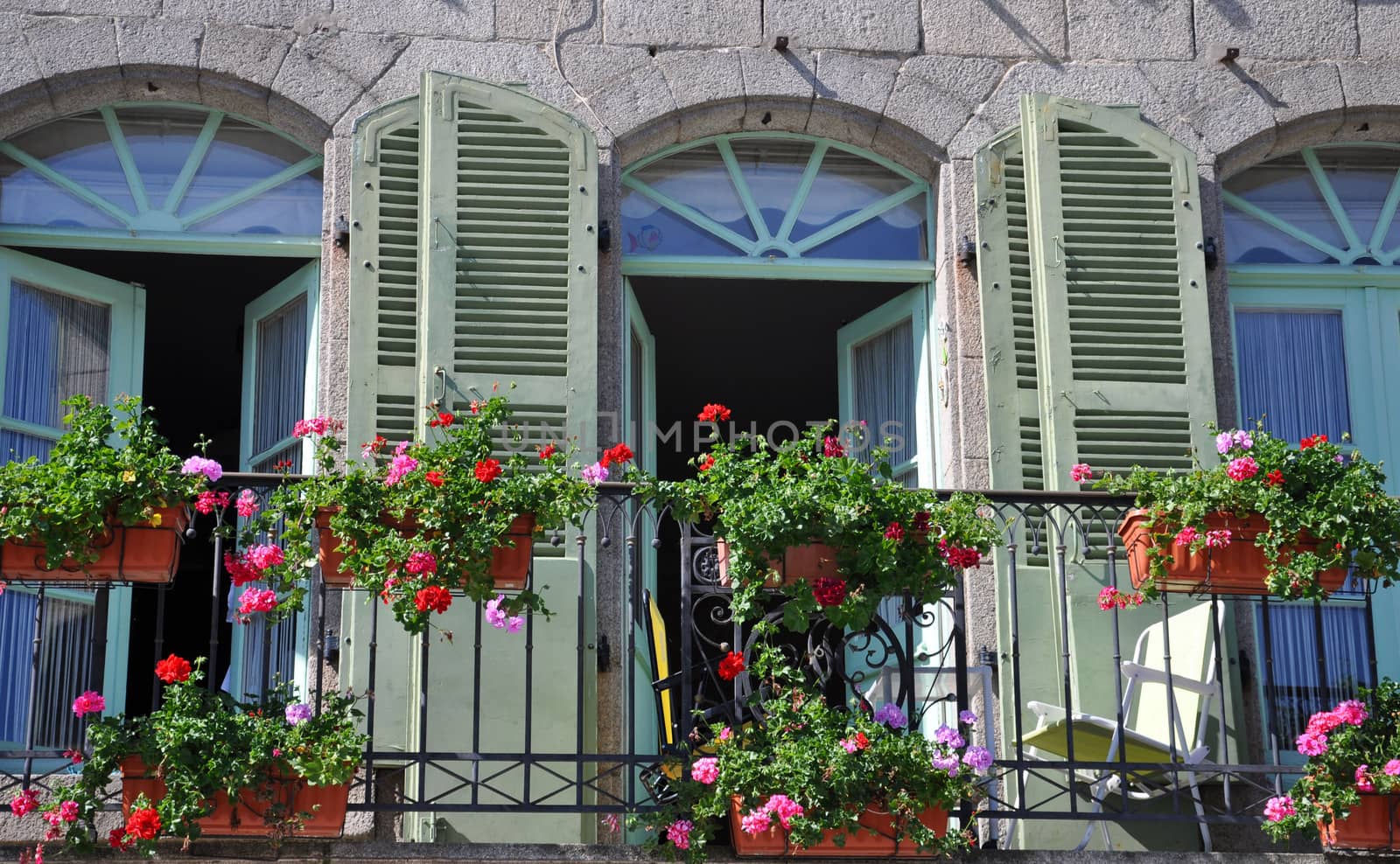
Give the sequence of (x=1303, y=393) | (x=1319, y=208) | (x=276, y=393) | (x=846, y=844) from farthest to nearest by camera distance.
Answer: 1. (x=1319, y=208)
2. (x=1303, y=393)
3. (x=276, y=393)
4. (x=846, y=844)

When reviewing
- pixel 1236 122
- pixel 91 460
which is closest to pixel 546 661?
pixel 91 460

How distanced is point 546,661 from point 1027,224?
241 centimetres

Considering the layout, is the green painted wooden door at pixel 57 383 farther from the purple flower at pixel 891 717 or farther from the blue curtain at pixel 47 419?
the purple flower at pixel 891 717

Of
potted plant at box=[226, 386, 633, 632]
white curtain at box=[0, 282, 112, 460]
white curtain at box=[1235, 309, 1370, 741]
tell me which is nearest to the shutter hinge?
potted plant at box=[226, 386, 633, 632]

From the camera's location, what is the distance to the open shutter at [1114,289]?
23.9 feet

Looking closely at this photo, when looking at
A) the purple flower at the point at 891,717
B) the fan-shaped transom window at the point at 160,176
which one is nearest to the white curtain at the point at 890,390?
the purple flower at the point at 891,717

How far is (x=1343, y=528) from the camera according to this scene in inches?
238

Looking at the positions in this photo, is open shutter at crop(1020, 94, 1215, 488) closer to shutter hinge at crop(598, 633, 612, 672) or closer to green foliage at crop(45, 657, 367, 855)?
shutter hinge at crop(598, 633, 612, 672)

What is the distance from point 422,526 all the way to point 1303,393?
11.9 ft

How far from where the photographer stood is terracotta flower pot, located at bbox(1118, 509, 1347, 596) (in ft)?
20.1

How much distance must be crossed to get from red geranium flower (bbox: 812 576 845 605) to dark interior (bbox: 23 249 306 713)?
2.75 metres

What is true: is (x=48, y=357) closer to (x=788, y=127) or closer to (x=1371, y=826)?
(x=788, y=127)

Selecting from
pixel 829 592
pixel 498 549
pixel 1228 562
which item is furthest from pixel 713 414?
pixel 1228 562

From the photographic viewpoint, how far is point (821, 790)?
5.66m
